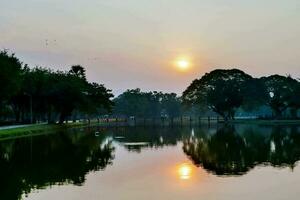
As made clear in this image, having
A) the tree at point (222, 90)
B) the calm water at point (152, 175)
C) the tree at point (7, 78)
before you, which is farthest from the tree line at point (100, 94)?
the calm water at point (152, 175)

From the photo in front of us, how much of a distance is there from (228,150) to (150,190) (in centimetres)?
2038

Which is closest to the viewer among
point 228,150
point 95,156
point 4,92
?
point 95,156

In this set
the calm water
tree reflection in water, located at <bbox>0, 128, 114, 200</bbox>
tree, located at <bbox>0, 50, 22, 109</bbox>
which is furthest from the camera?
tree, located at <bbox>0, 50, 22, 109</bbox>

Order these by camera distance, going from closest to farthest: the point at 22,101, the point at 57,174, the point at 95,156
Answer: the point at 57,174 → the point at 95,156 → the point at 22,101

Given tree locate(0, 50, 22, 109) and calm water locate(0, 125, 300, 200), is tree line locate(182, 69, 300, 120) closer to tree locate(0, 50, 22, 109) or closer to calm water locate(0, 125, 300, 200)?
tree locate(0, 50, 22, 109)

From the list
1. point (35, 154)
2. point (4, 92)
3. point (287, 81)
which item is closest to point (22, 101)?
point (4, 92)

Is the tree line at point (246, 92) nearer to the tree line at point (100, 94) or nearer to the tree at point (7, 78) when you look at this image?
the tree line at point (100, 94)

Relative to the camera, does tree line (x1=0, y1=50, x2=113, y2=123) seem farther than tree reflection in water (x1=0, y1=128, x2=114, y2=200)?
Yes

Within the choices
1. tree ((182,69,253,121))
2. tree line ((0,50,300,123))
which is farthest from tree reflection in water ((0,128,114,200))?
tree ((182,69,253,121))

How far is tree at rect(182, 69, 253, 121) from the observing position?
122312 mm

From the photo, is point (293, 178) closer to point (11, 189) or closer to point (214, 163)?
point (214, 163)

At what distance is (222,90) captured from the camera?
12369 centimetres

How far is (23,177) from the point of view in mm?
26141

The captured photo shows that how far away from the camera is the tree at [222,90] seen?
12231cm
